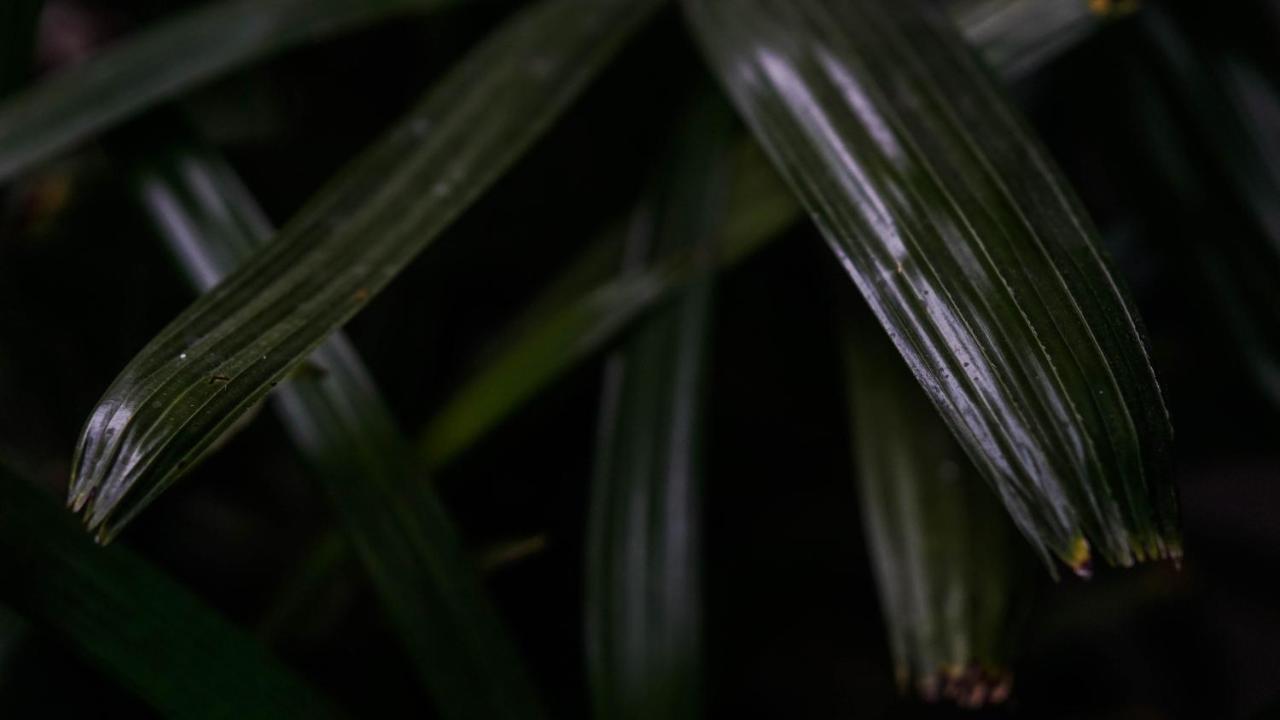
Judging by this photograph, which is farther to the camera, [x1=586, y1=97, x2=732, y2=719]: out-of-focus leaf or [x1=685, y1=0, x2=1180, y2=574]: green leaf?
[x1=586, y1=97, x2=732, y2=719]: out-of-focus leaf

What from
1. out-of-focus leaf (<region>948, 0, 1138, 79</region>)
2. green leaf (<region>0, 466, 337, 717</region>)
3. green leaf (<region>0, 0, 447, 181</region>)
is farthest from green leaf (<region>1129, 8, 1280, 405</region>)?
green leaf (<region>0, 466, 337, 717</region>)

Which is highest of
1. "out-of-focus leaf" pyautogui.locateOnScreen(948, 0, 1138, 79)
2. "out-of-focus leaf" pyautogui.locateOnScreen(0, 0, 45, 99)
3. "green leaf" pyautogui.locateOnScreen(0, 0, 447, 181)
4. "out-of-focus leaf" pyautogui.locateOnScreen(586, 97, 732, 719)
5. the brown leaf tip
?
"out-of-focus leaf" pyautogui.locateOnScreen(0, 0, 45, 99)

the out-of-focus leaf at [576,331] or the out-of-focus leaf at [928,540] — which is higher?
the out-of-focus leaf at [576,331]

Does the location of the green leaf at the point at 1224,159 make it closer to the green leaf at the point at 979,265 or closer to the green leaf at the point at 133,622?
the green leaf at the point at 979,265

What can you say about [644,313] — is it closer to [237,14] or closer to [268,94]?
[237,14]

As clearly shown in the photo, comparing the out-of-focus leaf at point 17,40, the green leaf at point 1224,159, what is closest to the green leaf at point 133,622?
the out-of-focus leaf at point 17,40

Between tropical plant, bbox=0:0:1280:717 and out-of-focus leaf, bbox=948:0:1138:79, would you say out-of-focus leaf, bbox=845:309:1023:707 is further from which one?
out-of-focus leaf, bbox=948:0:1138:79
